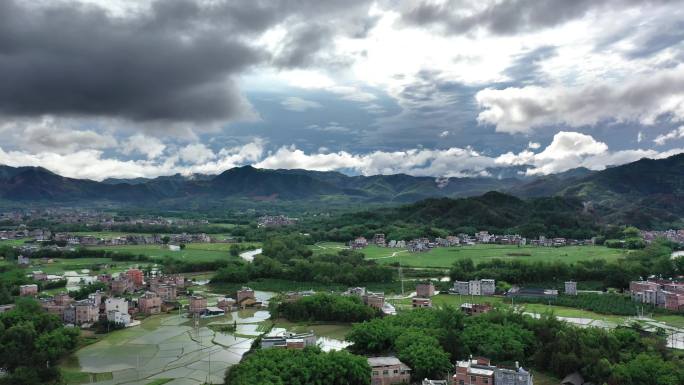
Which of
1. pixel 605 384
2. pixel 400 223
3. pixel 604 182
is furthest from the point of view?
pixel 604 182

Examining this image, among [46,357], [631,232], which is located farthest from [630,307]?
[631,232]

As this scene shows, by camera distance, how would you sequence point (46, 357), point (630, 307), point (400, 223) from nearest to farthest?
point (46, 357) → point (630, 307) → point (400, 223)

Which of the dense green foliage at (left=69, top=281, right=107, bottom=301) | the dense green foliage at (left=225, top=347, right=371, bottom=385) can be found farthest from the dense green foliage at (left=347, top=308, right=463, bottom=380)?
the dense green foliage at (left=69, top=281, right=107, bottom=301)

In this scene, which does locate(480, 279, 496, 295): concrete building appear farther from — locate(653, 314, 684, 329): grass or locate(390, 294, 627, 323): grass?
locate(653, 314, 684, 329): grass

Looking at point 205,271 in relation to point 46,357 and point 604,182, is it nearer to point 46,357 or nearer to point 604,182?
point 46,357

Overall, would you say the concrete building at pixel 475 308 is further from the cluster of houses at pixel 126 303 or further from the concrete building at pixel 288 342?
the cluster of houses at pixel 126 303

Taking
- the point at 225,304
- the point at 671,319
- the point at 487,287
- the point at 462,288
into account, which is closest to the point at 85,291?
the point at 225,304

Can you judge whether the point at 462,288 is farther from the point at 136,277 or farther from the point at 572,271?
the point at 136,277
